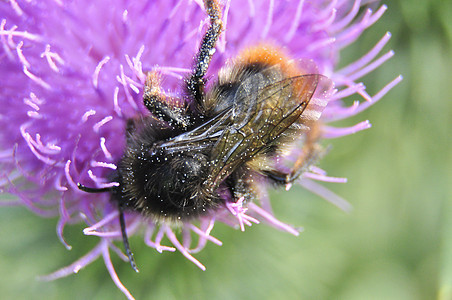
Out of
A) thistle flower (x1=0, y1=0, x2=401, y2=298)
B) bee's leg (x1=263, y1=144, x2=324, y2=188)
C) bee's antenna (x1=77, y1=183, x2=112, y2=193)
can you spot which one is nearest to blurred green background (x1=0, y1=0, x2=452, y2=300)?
thistle flower (x1=0, y1=0, x2=401, y2=298)

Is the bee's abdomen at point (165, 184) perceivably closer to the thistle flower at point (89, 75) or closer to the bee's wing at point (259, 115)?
the bee's wing at point (259, 115)

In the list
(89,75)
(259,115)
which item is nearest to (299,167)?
(259,115)

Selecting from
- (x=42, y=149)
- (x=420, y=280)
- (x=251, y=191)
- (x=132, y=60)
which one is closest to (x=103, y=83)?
(x=132, y=60)

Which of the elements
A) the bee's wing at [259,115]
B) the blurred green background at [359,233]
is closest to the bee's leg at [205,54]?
the bee's wing at [259,115]

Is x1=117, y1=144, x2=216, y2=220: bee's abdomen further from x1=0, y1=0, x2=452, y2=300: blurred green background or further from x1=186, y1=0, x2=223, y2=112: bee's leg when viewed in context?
x1=0, y1=0, x2=452, y2=300: blurred green background

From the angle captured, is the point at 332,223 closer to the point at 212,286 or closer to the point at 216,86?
the point at 212,286

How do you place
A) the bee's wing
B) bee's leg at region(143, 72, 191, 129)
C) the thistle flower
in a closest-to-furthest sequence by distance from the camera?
1. the bee's wing
2. bee's leg at region(143, 72, 191, 129)
3. the thistle flower
